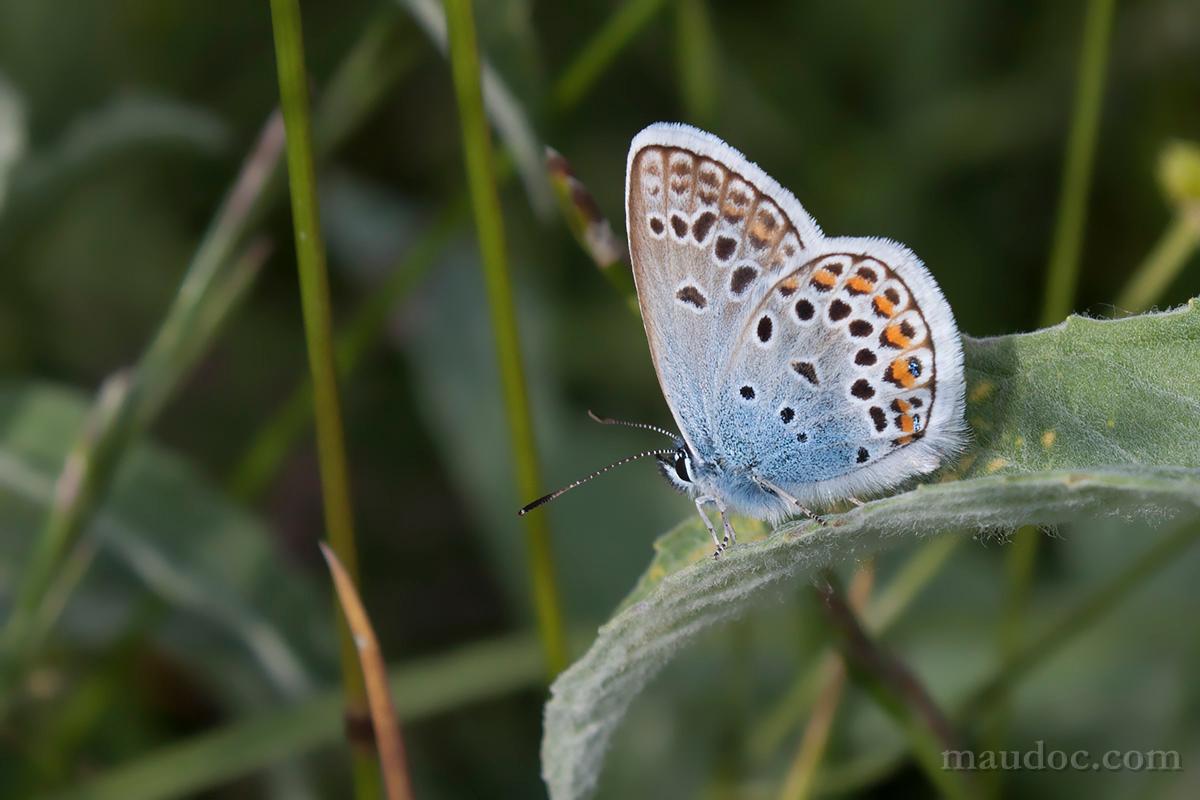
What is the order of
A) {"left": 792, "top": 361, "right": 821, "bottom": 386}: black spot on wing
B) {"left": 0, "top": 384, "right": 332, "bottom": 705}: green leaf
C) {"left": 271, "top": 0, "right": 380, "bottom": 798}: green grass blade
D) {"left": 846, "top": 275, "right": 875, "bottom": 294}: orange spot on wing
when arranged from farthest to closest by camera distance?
{"left": 0, "top": 384, "right": 332, "bottom": 705}: green leaf → {"left": 792, "top": 361, "right": 821, "bottom": 386}: black spot on wing → {"left": 846, "top": 275, "right": 875, "bottom": 294}: orange spot on wing → {"left": 271, "top": 0, "right": 380, "bottom": 798}: green grass blade

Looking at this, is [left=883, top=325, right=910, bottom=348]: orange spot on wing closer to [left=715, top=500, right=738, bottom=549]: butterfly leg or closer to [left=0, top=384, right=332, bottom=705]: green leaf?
[left=715, top=500, right=738, bottom=549]: butterfly leg

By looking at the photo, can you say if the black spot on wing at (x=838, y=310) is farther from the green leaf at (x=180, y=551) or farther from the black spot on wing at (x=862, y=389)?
the green leaf at (x=180, y=551)

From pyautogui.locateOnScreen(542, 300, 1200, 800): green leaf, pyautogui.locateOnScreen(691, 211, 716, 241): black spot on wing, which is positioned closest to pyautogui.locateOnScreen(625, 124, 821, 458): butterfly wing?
pyautogui.locateOnScreen(691, 211, 716, 241): black spot on wing

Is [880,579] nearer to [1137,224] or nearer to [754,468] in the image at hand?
[754,468]

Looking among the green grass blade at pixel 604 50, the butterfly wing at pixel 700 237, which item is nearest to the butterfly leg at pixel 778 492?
the butterfly wing at pixel 700 237

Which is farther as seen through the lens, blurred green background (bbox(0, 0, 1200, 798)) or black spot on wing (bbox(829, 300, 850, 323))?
blurred green background (bbox(0, 0, 1200, 798))

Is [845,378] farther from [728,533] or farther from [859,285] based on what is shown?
[728,533]

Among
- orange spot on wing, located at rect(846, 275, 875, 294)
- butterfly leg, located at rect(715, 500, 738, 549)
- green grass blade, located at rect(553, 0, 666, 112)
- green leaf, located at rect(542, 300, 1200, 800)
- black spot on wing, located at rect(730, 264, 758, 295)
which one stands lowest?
green leaf, located at rect(542, 300, 1200, 800)

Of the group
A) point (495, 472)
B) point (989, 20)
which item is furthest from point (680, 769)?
point (989, 20)
